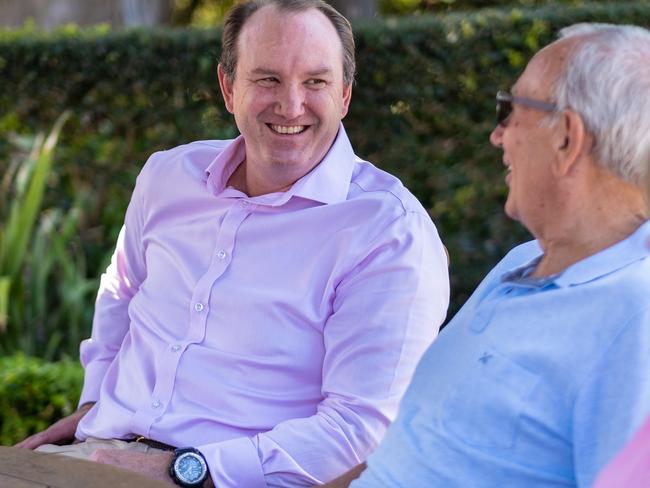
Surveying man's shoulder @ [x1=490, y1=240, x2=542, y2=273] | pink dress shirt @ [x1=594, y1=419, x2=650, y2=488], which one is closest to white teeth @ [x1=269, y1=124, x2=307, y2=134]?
man's shoulder @ [x1=490, y1=240, x2=542, y2=273]

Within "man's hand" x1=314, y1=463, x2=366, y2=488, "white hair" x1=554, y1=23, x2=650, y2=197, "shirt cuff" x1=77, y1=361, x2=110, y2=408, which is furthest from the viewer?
"shirt cuff" x1=77, y1=361, x2=110, y2=408

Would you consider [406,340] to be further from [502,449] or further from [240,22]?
[240,22]

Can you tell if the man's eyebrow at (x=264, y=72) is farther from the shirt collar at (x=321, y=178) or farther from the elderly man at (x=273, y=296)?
the shirt collar at (x=321, y=178)

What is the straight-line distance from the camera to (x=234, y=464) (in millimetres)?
2699

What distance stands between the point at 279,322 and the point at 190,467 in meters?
0.40

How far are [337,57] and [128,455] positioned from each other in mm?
1118

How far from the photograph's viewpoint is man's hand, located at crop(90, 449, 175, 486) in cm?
270

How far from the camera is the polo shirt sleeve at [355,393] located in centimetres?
269

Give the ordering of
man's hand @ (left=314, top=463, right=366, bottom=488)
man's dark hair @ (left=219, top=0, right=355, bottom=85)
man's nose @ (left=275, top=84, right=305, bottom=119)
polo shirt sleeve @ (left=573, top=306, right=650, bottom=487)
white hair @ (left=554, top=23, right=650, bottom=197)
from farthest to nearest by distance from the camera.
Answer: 1. man's dark hair @ (left=219, top=0, right=355, bottom=85)
2. man's nose @ (left=275, top=84, right=305, bottom=119)
3. man's hand @ (left=314, top=463, right=366, bottom=488)
4. white hair @ (left=554, top=23, right=650, bottom=197)
5. polo shirt sleeve @ (left=573, top=306, right=650, bottom=487)

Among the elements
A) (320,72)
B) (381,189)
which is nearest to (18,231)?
(320,72)

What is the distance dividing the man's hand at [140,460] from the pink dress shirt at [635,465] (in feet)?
4.29

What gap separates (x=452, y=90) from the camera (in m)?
6.03

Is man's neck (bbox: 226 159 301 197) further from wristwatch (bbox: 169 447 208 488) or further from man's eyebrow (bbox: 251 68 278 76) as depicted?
wristwatch (bbox: 169 447 208 488)

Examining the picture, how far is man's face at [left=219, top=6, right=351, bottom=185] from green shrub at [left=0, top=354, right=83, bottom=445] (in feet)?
5.71
